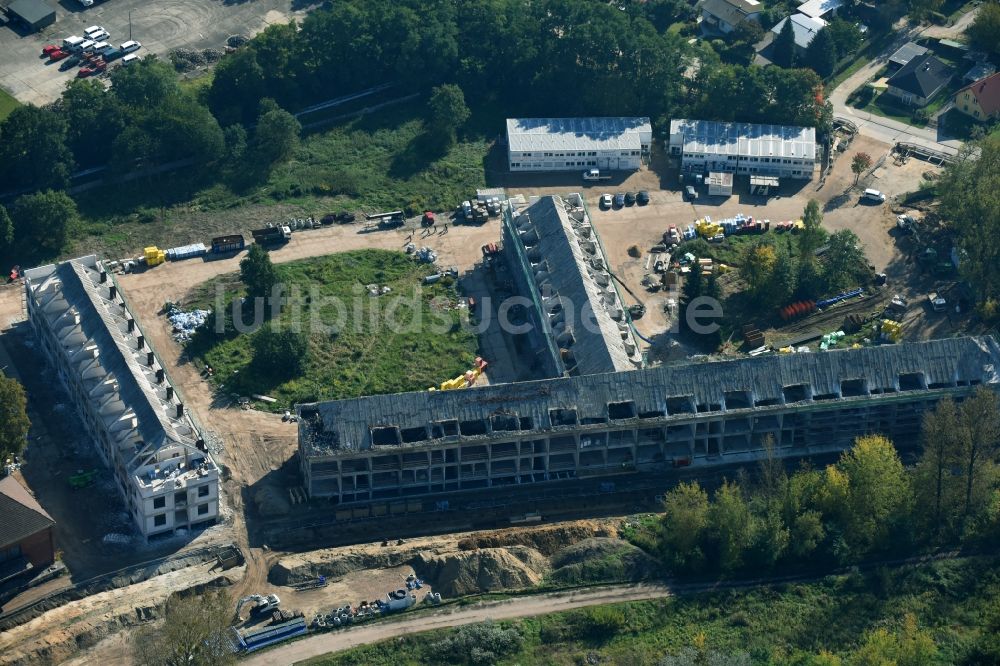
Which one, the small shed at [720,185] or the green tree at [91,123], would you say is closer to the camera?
the green tree at [91,123]

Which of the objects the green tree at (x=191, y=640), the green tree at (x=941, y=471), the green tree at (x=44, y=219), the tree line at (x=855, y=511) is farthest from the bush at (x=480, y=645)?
the green tree at (x=44, y=219)

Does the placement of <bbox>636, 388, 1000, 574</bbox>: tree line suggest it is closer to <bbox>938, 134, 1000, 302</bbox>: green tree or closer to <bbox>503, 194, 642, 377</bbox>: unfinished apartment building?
<bbox>503, 194, 642, 377</bbox>: unfinished apartment building

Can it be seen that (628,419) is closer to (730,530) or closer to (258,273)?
(730,530)

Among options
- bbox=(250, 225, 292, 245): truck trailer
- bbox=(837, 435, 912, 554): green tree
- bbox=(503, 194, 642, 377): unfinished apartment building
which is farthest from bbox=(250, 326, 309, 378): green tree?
bbox=(837, 435, 912, 554): green tree

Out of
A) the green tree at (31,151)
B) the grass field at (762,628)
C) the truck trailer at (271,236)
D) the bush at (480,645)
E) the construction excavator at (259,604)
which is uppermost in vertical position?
the green tree at (31,151)

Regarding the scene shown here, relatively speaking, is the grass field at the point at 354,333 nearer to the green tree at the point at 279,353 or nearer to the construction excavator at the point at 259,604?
the green tree at the point at 279,353

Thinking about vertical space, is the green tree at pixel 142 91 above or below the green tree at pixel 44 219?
above

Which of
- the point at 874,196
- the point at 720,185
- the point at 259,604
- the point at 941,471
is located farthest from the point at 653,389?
the point at 874,196

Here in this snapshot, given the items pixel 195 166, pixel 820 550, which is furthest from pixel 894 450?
pixel 195 166
